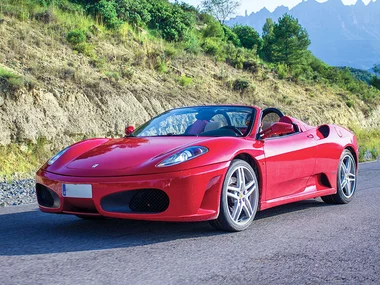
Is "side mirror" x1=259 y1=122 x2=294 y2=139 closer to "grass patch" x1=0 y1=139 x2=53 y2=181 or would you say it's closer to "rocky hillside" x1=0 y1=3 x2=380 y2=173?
"grass patch" x1=0 y1=139 x2=53 y2=181

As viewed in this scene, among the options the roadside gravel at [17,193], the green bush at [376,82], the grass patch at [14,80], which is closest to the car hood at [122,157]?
the roadside gravel at [17,193]

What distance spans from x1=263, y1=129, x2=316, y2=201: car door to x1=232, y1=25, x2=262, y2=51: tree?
3654 cm

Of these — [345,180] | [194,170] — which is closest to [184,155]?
[194,170]

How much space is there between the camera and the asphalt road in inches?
149

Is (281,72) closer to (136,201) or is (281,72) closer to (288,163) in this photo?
(288,163)

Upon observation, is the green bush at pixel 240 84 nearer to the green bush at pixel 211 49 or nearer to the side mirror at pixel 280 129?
the green bush at pixel 211 49

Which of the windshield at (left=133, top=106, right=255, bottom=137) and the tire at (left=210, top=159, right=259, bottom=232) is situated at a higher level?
the windshield at (left=133, top=106, right=255, bottom=137)

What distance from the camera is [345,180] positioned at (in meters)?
7.35

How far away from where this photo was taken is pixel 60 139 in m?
16.0

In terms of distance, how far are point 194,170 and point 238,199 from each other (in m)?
0.65

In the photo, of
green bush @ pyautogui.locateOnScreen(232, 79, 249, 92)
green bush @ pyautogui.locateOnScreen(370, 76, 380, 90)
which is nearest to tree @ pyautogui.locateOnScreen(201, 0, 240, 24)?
green bush @ pyautogui.locateOnScreen(370, 76, 380, 90)

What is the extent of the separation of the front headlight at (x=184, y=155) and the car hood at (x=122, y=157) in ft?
0.22

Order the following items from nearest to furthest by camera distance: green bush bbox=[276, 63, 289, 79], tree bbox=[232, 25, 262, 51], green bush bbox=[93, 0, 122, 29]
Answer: green bush bbox=[93, 0, 122, 29] < green bush bbox=[276, 63, 289, 79] < tree bbox=[232, 25, 262, 51]

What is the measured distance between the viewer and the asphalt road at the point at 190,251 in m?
3.79
